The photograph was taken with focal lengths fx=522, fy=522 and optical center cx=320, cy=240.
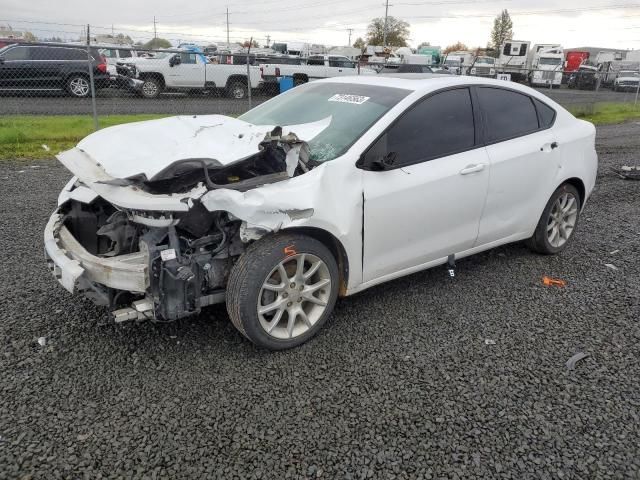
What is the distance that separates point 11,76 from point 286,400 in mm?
14227

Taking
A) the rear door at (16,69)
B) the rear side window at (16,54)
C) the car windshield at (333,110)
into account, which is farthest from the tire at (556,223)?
the rear side window at (16,54)

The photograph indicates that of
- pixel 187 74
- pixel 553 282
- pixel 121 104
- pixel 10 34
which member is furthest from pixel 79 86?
pixel 10 34

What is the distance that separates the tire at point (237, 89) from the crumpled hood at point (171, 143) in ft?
46.9

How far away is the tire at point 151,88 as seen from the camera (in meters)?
16.3

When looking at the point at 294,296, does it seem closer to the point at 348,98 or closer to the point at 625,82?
the point at 348,98

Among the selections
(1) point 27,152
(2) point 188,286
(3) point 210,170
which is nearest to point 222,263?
(2) point 188,286

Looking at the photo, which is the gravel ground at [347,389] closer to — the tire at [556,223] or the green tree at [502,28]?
the tire at [556,223]

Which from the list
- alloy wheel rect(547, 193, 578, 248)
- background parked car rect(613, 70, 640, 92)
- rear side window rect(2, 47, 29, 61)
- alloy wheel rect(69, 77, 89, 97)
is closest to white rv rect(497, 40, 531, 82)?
background parked car rect(613, 70, 640, 92)

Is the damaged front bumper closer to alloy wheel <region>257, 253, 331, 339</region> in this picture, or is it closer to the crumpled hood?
the crumpled hood

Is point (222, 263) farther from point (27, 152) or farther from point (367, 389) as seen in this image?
point (27, 152)

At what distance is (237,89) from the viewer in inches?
692

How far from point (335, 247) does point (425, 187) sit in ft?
2.58

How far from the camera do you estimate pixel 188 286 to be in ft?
9.78

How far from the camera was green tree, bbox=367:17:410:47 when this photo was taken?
79.2 meters
